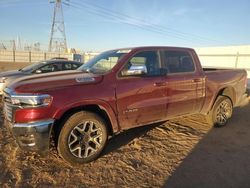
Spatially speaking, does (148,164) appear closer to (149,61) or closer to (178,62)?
(149,61)

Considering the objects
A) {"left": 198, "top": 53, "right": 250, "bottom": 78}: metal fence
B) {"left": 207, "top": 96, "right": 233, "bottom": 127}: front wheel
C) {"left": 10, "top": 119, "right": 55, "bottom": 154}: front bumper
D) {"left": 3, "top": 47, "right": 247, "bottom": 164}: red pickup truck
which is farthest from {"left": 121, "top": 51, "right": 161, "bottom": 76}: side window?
{"left": 198, "top": 53, "right": 250, "bottom": 78}: metal fence

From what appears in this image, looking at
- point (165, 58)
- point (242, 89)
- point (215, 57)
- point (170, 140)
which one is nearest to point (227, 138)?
point (170, 140)

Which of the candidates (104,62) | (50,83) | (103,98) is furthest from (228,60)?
(50,83)

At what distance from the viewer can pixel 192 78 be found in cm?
512

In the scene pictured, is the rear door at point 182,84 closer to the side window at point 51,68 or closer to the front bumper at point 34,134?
the front bumper at point 34,134

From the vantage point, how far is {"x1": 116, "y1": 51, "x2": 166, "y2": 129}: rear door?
414cm

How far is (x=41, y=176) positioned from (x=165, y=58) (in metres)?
3.09

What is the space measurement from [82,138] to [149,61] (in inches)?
77.4

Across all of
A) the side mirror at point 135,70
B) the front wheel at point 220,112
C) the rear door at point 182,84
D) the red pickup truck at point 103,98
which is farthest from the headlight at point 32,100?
the front wheel at point 220,112

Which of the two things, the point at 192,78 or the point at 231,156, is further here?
the point at 192,78

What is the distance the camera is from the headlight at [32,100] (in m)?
3.40

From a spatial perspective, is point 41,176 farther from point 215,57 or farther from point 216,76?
point 215,57

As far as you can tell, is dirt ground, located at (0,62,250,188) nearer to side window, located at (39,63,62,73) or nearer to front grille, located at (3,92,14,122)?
front grille, located at (3,92,14,122)

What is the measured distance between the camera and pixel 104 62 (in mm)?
4781
